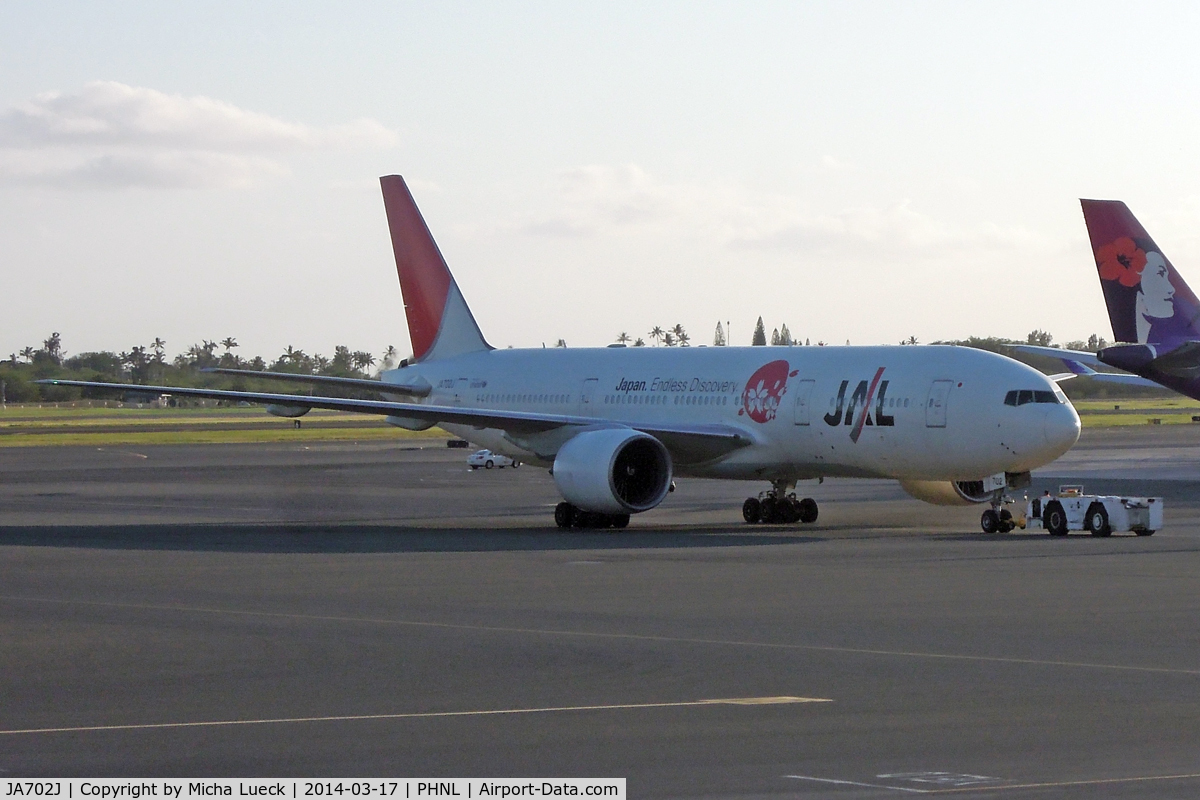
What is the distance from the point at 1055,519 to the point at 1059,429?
1545mm

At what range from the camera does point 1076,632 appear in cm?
1642

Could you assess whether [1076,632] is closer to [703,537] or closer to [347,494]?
[703,537]

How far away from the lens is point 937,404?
103ft

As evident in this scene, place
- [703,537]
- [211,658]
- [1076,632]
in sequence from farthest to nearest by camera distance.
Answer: [703,537]
[1076,632]
[211,658]

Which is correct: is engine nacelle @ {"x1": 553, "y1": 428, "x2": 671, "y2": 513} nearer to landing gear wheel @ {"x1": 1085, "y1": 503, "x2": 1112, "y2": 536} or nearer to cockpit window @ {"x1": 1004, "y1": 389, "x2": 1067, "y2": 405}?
cockpit window @ {"x1": 1004, "y1": 389, "x2": 1067, "y2": 405}

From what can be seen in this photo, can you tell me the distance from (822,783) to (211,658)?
6.99 meters

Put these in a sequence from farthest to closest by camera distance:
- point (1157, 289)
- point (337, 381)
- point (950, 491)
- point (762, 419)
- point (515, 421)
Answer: point (1157, 289) → point (337, 381) → point (950, 491) → point (515, 421) → point (762, 419)

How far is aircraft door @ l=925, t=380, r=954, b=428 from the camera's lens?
103ft

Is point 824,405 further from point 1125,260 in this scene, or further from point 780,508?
point 1125,260

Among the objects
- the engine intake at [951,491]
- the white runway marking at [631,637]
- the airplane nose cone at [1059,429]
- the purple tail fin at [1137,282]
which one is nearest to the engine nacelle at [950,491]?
the engine intake at [951,491]

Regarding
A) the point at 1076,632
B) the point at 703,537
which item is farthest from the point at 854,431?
the point at 1076,632

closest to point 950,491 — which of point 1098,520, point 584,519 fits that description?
point 1098,520

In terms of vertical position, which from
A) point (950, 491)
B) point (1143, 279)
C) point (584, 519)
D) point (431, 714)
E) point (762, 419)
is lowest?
point (431, 714)

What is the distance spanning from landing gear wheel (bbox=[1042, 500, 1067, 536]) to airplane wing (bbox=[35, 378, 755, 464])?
618cm
